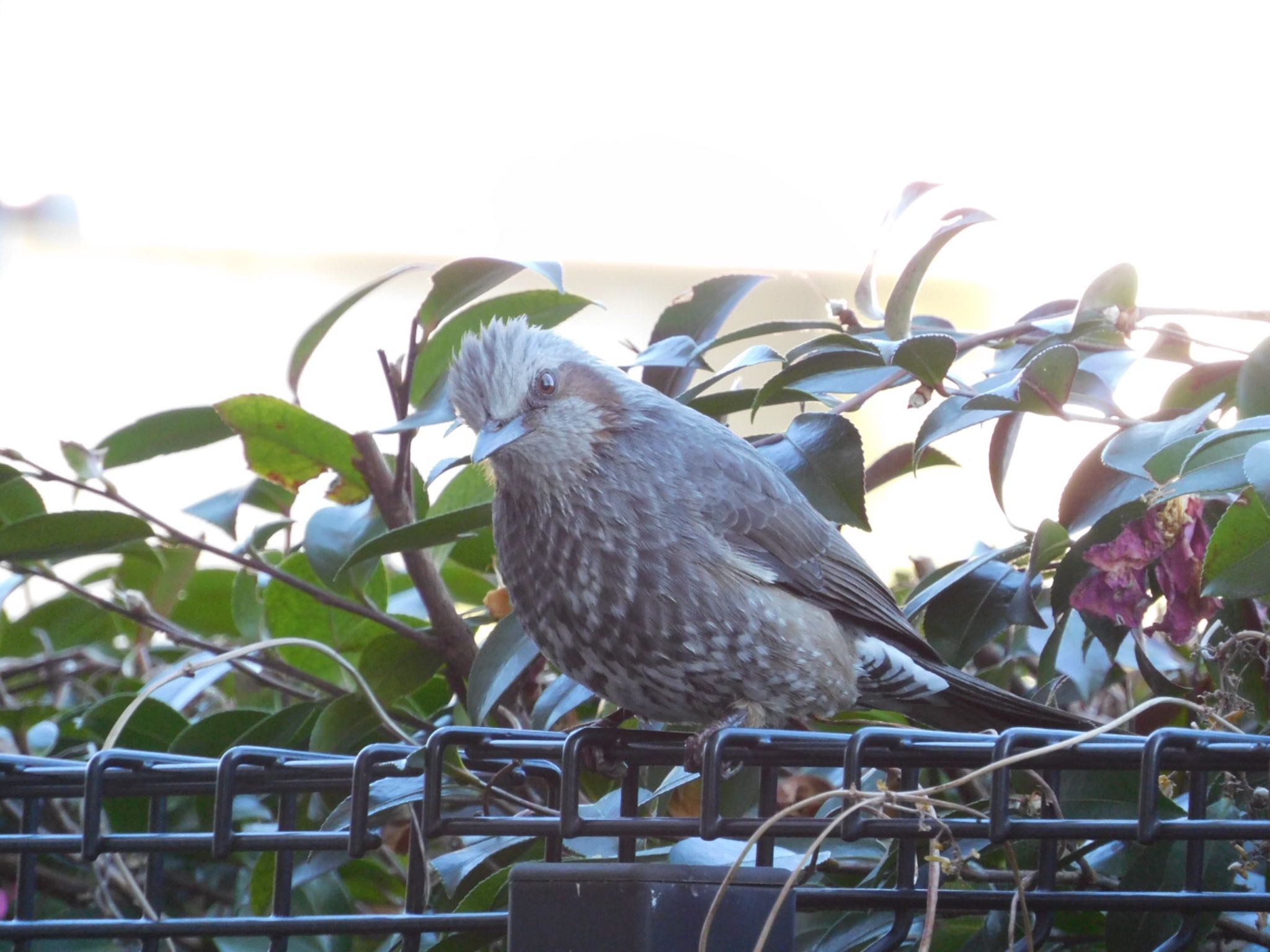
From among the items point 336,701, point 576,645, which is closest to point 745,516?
point 576,645

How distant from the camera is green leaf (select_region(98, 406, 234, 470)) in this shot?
4.81 ft

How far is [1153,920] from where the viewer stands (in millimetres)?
892

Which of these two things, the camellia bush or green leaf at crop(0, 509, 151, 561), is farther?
green leaf at crop(0, 509, 151, 561)

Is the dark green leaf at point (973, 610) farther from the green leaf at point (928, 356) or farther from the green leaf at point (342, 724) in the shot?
the green leaf at point (342, 724)

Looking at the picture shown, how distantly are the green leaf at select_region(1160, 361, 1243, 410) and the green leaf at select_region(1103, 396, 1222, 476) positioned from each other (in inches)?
4.4

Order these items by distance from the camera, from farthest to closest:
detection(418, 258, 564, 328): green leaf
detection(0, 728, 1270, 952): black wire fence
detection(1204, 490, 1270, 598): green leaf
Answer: detection(418, 258, 564, 328): green leaf → detection(1204, 490, 1270, 598): green leaf → detection(0, 728, 1270, 952): black wire fence

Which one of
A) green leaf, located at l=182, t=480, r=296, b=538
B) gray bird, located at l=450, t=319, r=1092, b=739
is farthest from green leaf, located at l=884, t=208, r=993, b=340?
green leaf, located at l=182, t=480, r=296, b=538

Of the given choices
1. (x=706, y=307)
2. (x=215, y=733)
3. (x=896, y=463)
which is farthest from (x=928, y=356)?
(x=215, y=733)

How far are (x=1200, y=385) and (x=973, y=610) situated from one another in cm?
32

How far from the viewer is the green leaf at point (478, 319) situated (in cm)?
154

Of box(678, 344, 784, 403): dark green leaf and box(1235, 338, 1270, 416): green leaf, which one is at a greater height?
box(1235, 338, 1270, 416): green leaf

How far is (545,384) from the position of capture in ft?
4.86

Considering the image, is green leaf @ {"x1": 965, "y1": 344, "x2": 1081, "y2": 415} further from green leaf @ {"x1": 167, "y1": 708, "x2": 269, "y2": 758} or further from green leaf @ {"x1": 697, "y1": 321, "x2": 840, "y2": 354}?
green leaf @ {"x1": 167, "y1": 708, "x2": 269, "y2": 758}

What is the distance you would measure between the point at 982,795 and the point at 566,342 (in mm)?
736
